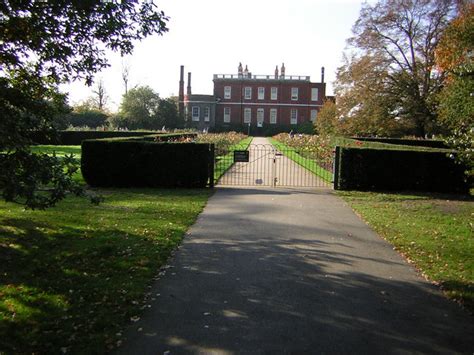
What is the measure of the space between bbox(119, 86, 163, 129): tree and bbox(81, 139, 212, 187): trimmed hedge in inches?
1734

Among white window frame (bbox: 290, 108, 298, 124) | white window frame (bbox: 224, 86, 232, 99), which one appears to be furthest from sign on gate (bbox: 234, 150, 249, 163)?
white window frame (bbox: 224, 86, 232, 99)

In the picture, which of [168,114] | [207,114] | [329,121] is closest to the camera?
[329,121]

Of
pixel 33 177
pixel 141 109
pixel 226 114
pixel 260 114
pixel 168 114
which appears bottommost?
pixel 33 177

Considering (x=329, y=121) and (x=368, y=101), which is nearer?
(x=368, y=101)

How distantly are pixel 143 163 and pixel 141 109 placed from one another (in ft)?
149

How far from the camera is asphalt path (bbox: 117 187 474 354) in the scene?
13.2 feet

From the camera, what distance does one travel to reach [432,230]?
873cm

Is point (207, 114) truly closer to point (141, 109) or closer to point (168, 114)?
point (168, 114)

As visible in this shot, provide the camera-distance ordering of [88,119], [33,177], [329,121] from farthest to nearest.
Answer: [88,119] < [329,121] < [33,177]

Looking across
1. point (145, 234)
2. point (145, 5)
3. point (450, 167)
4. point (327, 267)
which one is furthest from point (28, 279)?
point (450, 167)

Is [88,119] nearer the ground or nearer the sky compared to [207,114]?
nearer the ground

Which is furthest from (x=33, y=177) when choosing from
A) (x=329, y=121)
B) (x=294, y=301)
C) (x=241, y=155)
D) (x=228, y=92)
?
(x=228, y=92)

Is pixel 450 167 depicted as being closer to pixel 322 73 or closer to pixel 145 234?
pixel 145 234

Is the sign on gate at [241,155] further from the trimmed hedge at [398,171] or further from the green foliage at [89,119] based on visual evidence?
the green foliage at [89,119]
